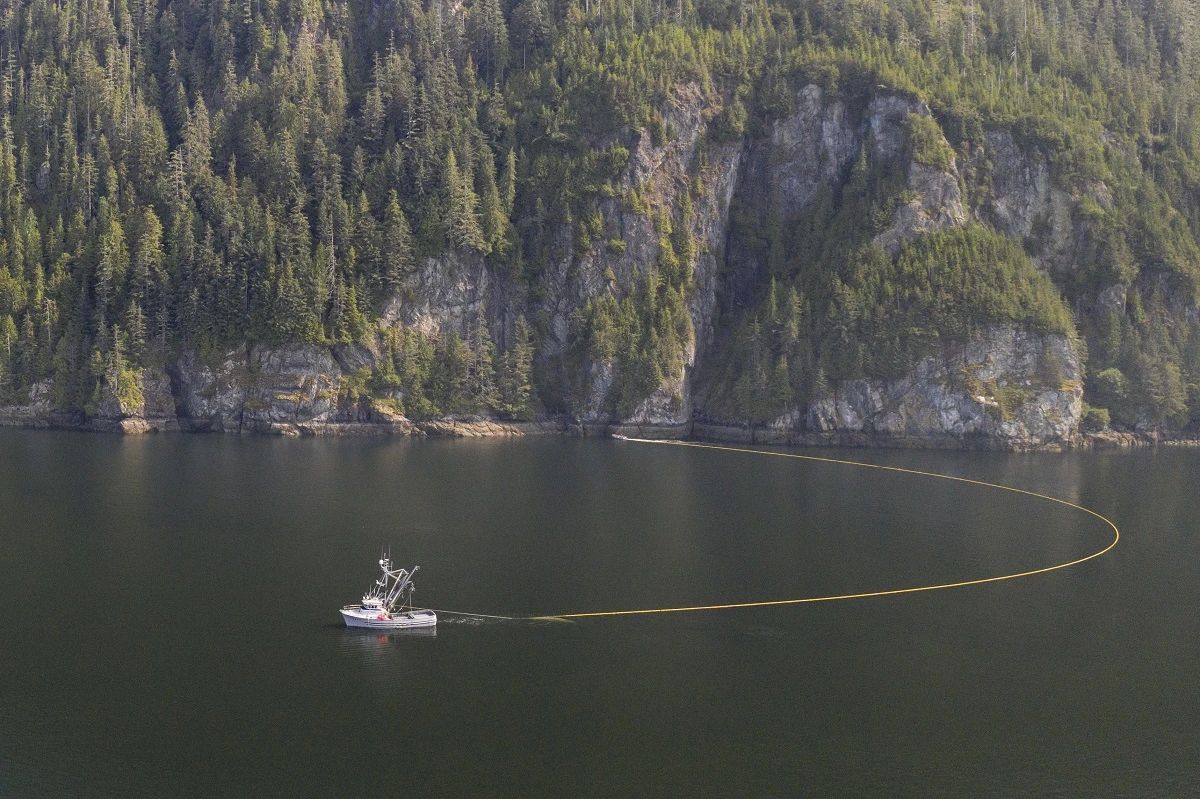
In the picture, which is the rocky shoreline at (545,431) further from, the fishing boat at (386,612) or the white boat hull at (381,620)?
the white boat hull at (381,620)

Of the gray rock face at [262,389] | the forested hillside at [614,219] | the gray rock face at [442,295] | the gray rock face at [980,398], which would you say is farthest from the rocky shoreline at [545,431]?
the gray rock face at [442,295]

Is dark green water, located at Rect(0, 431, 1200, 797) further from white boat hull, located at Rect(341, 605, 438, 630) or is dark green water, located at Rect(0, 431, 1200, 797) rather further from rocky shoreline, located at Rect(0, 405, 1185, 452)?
rocky shoreline, located at Rect(0, 405, 1185, 452)

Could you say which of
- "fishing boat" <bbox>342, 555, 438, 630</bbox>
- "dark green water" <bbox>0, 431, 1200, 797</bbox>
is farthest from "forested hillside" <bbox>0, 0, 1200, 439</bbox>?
"fishing boat" <bbox>342, 555, 438, 630</bbox>

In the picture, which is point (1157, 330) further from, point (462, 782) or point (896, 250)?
point (462, 782)

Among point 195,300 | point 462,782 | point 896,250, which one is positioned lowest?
point 462,782

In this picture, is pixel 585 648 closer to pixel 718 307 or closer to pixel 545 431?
pixel 545 431

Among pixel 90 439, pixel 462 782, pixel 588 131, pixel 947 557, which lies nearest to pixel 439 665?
pixel 462 782

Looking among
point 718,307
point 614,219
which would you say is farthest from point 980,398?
point 614,219

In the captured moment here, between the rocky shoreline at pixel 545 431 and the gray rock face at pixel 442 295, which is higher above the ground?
the gray rock face at pixel 442 295
